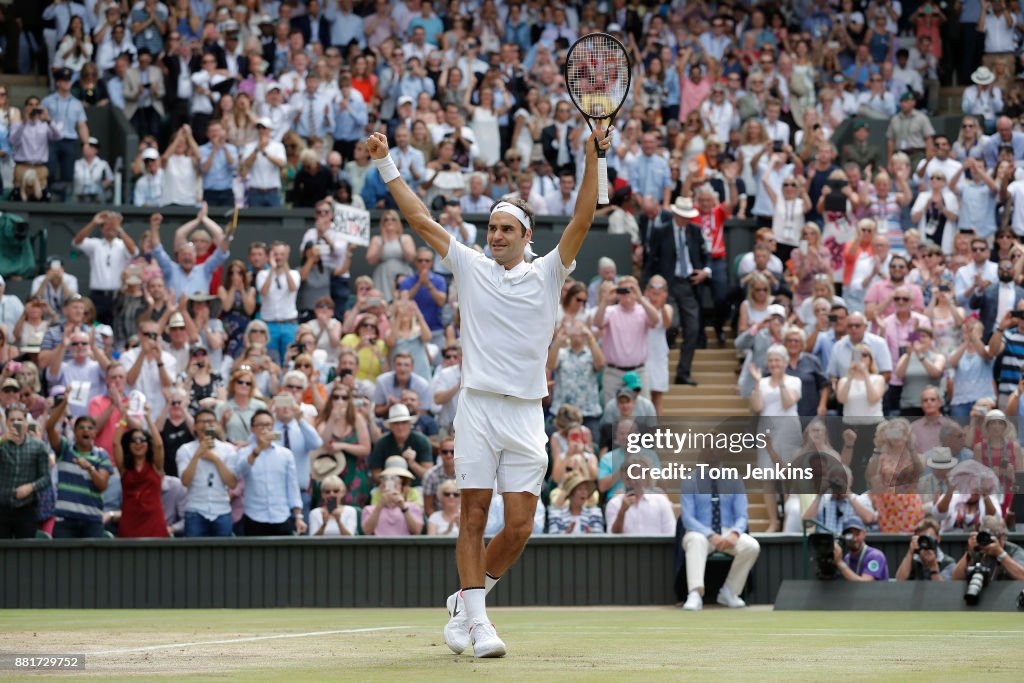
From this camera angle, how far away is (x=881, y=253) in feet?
66.0

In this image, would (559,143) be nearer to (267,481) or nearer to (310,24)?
(310,24)

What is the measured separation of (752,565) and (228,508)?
16.0 feet

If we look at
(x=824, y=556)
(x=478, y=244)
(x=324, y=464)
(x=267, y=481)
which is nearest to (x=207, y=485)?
(x=267, y=481)

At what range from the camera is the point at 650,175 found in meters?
22.1

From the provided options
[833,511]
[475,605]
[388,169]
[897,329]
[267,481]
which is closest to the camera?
[475,605]

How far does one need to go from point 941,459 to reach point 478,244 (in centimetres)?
704

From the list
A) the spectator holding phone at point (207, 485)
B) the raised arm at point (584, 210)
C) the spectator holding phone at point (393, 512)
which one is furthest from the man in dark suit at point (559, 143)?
the raised arm at point (584, 210)

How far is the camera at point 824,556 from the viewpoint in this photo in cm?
1393

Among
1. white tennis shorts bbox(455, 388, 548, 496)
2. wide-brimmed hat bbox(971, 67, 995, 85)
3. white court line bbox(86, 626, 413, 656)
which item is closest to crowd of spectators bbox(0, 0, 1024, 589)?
wide-brimmed hat bbox(971, 67, 995, 85)

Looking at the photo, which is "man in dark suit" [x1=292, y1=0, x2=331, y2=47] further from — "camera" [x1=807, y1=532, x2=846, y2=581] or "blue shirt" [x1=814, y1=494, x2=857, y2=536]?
"camera" [x1=807, y1=532, x2=846, y2=581]

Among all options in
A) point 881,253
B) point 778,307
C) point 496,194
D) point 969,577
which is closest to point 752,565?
point 969,577

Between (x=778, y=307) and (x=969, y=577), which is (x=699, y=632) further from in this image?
(x=778, y=307)

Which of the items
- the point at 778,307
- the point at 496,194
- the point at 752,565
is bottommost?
the point at 752,565

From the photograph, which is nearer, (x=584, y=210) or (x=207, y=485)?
(x=584, y=210)
